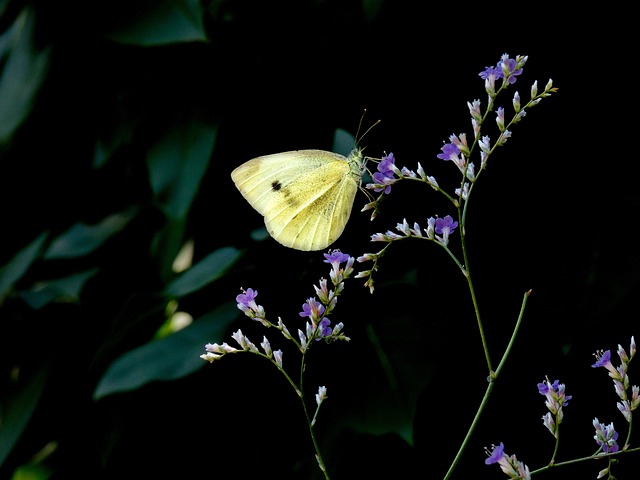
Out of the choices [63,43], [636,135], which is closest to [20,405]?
[63,43]

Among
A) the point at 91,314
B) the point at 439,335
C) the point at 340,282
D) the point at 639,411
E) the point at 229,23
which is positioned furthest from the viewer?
the point at 91,314

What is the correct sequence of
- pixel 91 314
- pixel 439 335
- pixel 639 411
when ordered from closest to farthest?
pixel 639 411 → pixel 439 335 → pixel 91 314

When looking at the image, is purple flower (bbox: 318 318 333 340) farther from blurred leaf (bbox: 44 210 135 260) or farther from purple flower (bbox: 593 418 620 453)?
blurred leaf (bbox: 44 210 135 260)

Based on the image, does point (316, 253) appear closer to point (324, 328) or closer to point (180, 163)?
point (180, 163)

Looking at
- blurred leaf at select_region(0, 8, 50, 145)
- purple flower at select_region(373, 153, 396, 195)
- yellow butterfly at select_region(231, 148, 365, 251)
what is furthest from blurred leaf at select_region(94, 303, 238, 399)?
blurred leaf at select_region(0, 8, 50, 145)

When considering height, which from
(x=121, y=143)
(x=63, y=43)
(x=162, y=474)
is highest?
(x=63, y=43)

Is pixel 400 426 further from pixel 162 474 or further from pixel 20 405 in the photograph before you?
pixel 20 405
